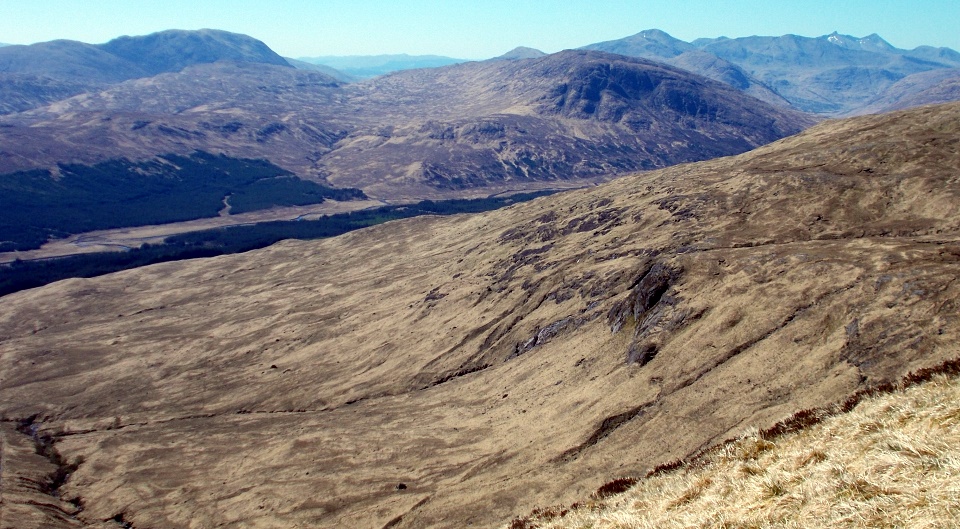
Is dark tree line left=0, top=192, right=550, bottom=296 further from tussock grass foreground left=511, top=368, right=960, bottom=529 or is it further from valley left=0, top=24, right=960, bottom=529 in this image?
Result: tussock grass foreground left=511, top=368, right=960, bottom=529

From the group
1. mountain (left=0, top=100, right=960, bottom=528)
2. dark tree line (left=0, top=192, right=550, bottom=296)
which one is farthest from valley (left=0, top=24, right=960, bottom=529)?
dark tree line (left=0, top=192, right=550, bottom=296)

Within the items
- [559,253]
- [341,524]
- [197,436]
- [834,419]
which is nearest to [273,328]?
[197,436]

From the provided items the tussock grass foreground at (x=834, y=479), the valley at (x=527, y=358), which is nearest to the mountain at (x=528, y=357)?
the valley at (x=527, y=358)

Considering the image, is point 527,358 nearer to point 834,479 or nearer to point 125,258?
point 834,479

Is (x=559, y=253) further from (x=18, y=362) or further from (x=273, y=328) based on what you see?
(x=18, y=362)

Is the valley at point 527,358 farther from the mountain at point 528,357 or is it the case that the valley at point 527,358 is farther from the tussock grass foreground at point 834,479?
the tussock grass foreground at point 834,479
